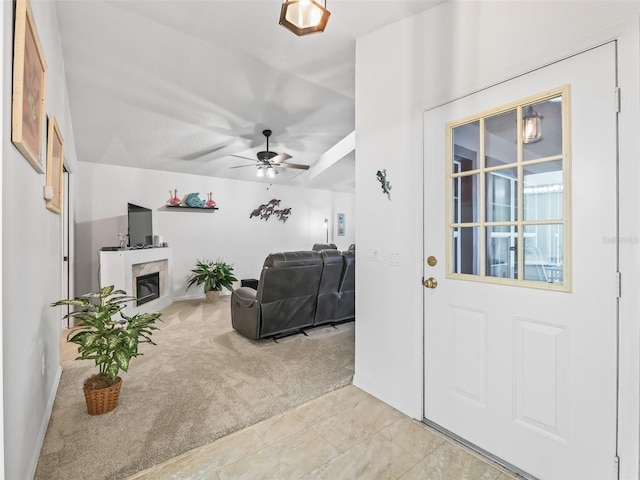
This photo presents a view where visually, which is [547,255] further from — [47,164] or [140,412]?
[47,164]

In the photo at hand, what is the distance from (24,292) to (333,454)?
1788 millimetres

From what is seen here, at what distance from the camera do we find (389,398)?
224cm

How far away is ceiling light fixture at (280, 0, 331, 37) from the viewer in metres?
1.41

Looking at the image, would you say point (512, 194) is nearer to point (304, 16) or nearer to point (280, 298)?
point (304, 16)

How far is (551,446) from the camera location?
4.99 feet

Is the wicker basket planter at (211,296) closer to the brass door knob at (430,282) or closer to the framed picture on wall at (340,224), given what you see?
the framed picture on wall at (340,224)

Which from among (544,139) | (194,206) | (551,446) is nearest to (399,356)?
(551,446)

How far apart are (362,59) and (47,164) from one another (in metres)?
2.38

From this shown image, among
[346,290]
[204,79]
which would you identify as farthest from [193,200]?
[346,290]

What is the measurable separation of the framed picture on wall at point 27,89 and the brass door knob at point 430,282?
7.20ft

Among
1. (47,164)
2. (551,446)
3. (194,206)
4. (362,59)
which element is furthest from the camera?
(194,206)

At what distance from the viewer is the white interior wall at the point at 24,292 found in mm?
1209

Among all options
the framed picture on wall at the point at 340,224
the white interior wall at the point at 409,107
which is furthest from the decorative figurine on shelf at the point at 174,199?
the white interior wall at the point at 409,107

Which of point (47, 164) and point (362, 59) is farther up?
point (362, 59)
